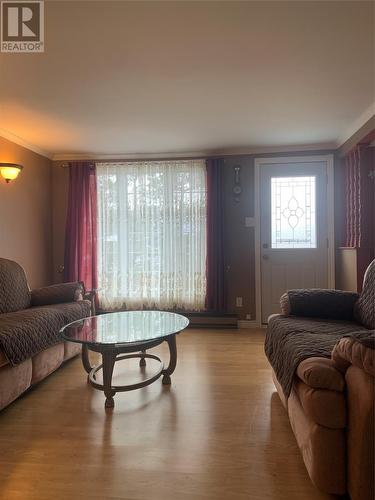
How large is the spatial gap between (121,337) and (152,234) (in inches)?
84.3

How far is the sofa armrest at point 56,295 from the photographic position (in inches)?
123

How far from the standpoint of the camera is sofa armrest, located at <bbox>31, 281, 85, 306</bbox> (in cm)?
313

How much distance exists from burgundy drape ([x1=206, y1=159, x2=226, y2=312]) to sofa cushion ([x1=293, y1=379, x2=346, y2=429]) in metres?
2.72

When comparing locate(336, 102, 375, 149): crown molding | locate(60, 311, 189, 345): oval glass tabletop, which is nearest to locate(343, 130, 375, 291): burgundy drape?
locate(336, 102, 375, 149): crown molding

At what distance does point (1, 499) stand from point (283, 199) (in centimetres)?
381

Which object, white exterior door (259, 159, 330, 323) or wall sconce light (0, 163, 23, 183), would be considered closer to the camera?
wall sconce light (0, 163, 23, 183)

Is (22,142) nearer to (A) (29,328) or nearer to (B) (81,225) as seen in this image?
(B) (81,225)

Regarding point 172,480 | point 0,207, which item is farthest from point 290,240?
point 0,207

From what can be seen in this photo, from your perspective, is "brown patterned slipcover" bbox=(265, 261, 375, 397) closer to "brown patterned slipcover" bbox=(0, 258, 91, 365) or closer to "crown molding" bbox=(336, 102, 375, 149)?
"crown molding" bbox=(336, 102, 375, 149)

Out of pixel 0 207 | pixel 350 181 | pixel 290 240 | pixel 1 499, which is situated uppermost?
pixel 350 181

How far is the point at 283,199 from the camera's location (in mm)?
4047

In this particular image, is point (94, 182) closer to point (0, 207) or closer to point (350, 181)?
point (0, 207)

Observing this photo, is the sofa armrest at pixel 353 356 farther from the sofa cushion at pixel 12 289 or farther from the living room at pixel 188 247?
the sofa cushion at pixel 12 289

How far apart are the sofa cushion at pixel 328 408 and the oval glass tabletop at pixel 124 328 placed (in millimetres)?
1145
